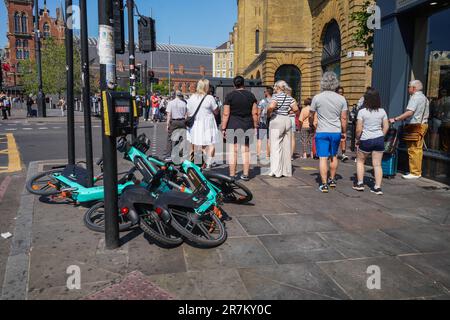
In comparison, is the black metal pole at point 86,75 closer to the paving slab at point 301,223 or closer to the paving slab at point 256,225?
the paving slab at point 256,225

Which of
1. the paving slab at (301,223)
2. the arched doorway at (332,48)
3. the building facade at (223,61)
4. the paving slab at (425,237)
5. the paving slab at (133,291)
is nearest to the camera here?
the paving slab at (133,291)

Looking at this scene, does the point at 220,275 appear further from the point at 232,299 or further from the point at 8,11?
the point at 8,11

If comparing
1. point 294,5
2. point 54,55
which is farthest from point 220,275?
point 54,55

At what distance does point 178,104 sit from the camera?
9.20m

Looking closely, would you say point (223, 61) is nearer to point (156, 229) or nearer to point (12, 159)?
point (12, 159)

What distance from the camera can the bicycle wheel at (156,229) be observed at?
143 inches

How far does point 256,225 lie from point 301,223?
1.80 feet

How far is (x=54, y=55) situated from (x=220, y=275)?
4723cm

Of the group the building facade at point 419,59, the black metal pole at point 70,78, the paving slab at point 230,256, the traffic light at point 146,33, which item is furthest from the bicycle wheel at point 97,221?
the traffic light at point 146,33

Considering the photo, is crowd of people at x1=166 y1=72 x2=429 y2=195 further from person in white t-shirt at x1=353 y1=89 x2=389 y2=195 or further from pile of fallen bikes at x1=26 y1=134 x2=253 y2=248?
pile of fallen bikes at x1=26 y1=134 x2=253 y2=248

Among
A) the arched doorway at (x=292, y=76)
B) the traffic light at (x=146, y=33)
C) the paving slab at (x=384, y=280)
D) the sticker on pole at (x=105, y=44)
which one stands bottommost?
the paving slab at (x=384, y=280)

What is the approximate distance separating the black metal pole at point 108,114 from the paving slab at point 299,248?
1550 millimetres

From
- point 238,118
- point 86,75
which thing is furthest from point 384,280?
point 86,75

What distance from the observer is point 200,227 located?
389 centimetres
